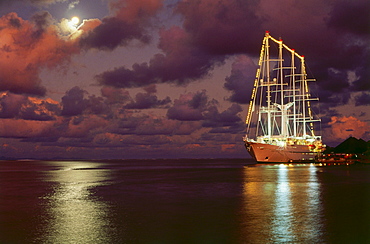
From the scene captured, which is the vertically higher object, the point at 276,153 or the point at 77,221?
the point at 276,153

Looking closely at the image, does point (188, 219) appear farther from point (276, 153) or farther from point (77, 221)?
point (276, 153)

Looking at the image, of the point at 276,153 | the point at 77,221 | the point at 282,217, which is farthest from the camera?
the point at 276,153

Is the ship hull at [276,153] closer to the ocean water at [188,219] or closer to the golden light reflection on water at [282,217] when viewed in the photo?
the golden light reflection on water at [282,217]

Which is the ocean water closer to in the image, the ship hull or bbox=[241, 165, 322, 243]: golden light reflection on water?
bbox=[241, 165, 322, 243]: golden light reflection on water

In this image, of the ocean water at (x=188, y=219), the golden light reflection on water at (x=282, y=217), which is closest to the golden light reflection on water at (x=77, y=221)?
the ocean water at (x=188, y=219)

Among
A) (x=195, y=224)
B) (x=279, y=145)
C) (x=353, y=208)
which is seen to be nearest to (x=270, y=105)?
(x=279, y=145)

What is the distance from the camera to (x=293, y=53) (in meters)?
162

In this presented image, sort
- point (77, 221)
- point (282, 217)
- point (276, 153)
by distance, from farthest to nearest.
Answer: point (276, 153) < point (282, 217) < point (77, 221)

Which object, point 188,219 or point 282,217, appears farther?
point 188,219

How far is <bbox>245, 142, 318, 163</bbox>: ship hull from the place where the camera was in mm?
154200

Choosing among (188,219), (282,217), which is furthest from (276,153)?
(188,219)

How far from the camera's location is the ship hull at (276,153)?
154200mm

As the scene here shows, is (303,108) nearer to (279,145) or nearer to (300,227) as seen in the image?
(279,145)

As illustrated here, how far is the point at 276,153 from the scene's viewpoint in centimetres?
15675
